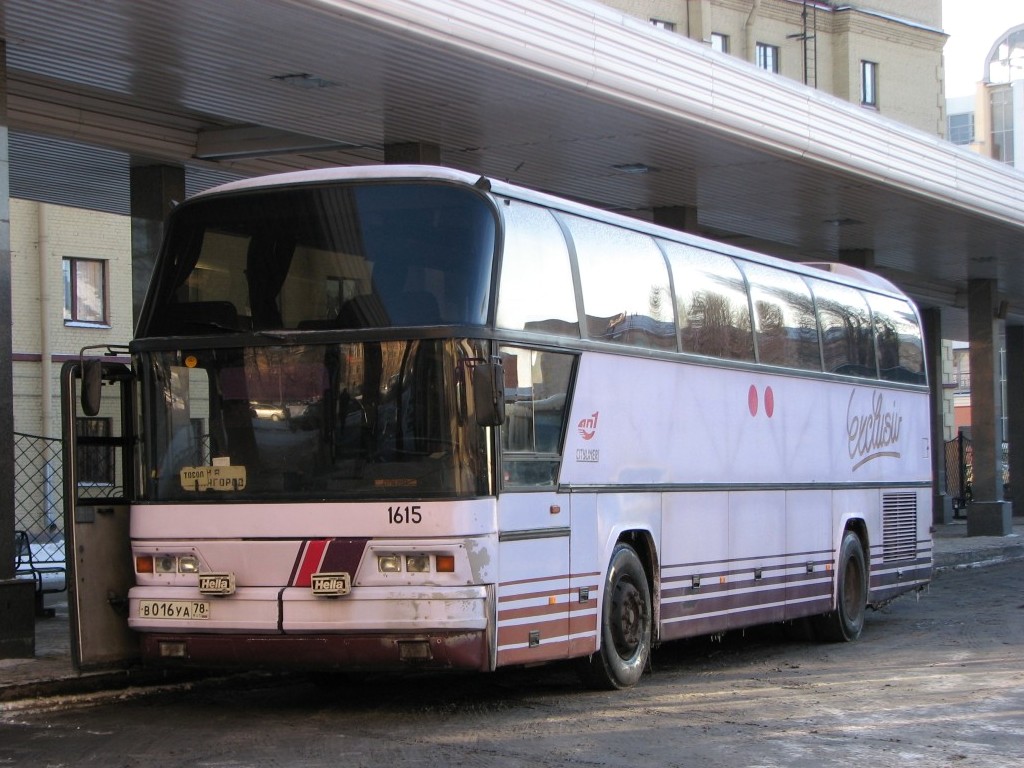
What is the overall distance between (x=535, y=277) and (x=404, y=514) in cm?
190

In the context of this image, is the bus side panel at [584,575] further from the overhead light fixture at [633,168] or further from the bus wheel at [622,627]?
the overhead light fixture at [633,168]

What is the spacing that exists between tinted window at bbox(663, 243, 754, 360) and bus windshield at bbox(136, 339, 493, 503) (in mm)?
3333

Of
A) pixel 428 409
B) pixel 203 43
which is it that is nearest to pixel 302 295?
pixel 428 409

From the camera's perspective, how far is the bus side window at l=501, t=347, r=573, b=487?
9.91m

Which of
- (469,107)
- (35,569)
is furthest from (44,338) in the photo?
(469,107)

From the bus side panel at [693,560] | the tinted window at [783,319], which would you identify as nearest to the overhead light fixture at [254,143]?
the tinted window at [783,319]

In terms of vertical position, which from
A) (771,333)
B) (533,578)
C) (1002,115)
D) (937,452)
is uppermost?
(1002,115)

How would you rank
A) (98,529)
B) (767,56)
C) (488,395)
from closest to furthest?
(488,395)
(98,529)
(767,56)

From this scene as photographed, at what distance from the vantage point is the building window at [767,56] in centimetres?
4744

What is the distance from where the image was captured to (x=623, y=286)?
38.0ft

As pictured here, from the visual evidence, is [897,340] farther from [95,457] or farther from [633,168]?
[95,457]

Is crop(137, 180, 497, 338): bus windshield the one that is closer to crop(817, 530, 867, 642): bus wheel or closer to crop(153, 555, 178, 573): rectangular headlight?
crop(153, 555, 178, 573): rectangular headlight

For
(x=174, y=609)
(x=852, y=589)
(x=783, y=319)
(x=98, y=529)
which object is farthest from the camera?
(x=852, y=589)

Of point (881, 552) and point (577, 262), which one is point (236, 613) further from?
point (881, 552)
